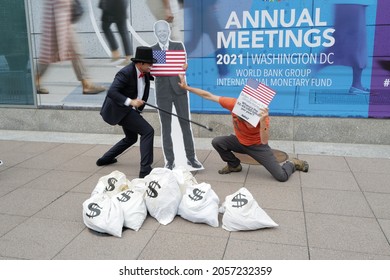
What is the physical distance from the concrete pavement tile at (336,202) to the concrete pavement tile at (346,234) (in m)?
0.13

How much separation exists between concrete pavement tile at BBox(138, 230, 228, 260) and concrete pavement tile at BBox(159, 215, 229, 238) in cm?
6

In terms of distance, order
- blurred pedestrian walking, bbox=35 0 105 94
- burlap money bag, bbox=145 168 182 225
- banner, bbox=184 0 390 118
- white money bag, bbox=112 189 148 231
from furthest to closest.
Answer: blurred pedestrian walking, bbox=35 0 105 94 < banner, bbox=184 0 390 118 < burlap money bag, bbox=145 168 182 225 < white money bag, bbox=112 189 148 231

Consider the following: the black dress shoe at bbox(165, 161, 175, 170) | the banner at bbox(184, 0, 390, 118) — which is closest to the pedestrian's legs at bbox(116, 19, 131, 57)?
the banner at bbox(184, 0, 390, 118)

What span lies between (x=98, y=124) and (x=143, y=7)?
2400 millimetres

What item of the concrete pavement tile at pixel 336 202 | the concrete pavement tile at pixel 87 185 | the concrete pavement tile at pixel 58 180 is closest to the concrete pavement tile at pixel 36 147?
the concrete pavement tile at pixel 58 180

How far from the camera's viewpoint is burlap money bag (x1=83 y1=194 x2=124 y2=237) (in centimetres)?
368

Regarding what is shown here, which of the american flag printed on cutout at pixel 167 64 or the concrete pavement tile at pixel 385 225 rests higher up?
the american flag printed on cutout at pixel 167 64

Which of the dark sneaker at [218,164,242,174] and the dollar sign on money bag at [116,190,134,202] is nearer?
the dollar sign on money bag at [116,190,134,202]

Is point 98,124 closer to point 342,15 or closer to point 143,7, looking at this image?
point 143,7

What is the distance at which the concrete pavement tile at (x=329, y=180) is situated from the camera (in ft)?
16.3

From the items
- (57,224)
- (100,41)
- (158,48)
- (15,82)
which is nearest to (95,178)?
(57,224)

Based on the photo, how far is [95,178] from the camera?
538cm

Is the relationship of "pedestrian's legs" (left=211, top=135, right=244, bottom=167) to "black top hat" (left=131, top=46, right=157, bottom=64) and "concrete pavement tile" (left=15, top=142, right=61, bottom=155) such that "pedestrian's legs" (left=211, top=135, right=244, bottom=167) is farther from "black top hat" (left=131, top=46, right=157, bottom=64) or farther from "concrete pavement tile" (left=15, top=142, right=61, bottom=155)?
"concrete pavement tile" (left=15, top=142, right=61, bottom=155)

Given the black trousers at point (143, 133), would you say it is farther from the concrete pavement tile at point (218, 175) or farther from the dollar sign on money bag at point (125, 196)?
the dollar sign on money bag at point (125, 196)
